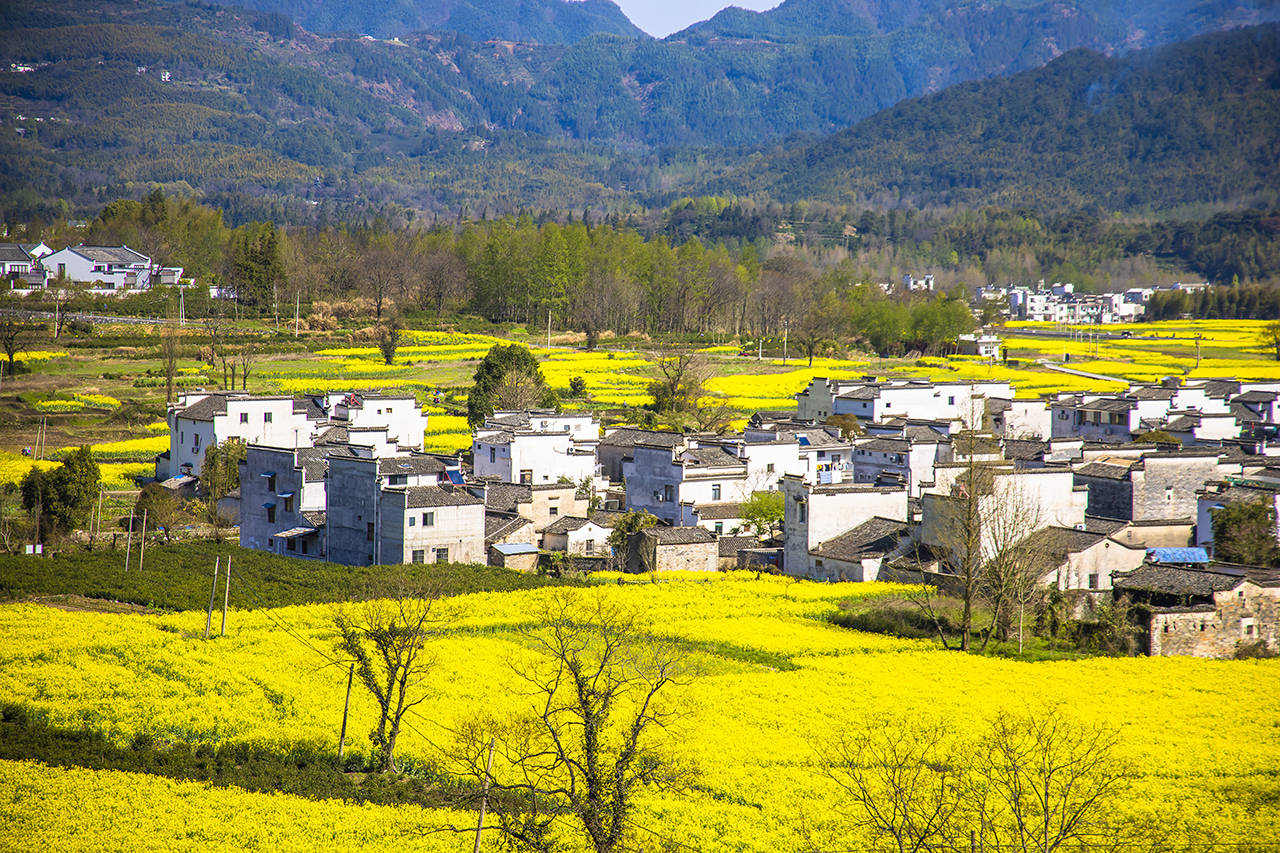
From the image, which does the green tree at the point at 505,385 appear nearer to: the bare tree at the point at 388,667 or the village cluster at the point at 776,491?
the village cluster at the point at 776,491

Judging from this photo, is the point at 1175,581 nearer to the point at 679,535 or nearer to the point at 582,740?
the point at 679,535

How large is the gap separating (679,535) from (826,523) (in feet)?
14.9

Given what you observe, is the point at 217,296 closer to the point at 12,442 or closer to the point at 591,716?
the point at 12,442

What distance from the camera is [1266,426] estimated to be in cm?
5278

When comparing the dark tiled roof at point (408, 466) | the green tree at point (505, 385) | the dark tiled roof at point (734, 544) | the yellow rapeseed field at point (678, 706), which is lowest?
the yellow rapeseed field at point (678, 706)

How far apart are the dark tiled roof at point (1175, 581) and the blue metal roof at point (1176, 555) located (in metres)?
1.96

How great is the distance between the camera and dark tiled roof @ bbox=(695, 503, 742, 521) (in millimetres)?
41406

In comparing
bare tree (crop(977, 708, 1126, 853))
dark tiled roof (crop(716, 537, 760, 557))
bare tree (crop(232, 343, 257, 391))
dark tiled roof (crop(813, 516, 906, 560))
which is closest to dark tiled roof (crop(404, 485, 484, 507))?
dark tiled roof (crop(716, 537, 760, 557))

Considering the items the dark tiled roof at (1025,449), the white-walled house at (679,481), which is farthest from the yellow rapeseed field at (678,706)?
the dark tiled roof at (1025,449)

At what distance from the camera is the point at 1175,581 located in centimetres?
2981

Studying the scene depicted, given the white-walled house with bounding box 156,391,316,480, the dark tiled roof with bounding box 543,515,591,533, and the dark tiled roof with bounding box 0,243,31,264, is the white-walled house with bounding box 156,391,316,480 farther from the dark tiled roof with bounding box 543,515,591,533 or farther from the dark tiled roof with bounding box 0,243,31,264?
the dark tiled roof with bounding box 0,243,31,264

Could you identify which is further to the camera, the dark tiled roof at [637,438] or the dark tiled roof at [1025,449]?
the dark tiled roof at [637,438]

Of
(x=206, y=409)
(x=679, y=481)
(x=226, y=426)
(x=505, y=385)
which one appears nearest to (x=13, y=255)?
(x=505, y=385)

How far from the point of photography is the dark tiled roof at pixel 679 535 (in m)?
36.9
